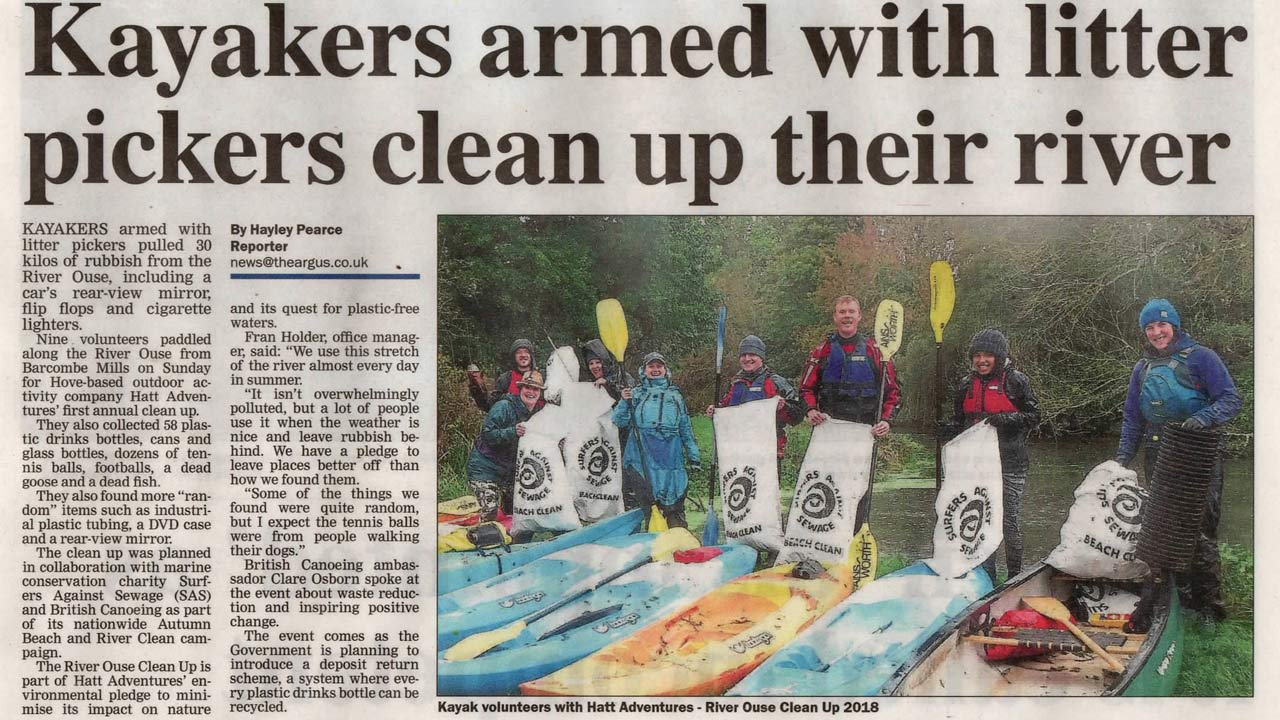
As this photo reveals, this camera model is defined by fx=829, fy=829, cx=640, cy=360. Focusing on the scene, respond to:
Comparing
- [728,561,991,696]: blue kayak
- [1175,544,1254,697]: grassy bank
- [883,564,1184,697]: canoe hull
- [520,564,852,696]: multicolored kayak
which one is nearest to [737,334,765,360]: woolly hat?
[520,564,852,696]: multicolored kayak

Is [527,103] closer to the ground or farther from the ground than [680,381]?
farther from the ground

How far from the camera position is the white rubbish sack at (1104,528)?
2.64 m

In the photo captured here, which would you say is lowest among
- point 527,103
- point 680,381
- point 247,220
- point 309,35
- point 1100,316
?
point 680,381

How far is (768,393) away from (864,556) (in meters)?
0.61

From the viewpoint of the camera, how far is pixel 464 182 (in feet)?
8.63

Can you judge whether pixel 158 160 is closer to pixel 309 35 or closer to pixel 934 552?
pixel 309 35

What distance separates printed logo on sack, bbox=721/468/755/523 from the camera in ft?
8.88

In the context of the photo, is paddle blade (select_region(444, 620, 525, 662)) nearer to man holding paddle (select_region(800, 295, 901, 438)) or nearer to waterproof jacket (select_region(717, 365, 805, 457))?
waterproof jacket (select_region(717, 365, 805, 457))

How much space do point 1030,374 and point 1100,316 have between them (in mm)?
289

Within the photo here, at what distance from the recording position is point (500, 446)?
2.71 m

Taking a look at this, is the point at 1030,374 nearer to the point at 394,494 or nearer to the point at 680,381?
the point at 680,381

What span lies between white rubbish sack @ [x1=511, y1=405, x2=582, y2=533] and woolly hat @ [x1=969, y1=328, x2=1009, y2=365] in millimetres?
1349

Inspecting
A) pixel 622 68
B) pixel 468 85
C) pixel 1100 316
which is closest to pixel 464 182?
pixel 468 85

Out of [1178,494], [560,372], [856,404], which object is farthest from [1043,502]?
[560,372]
